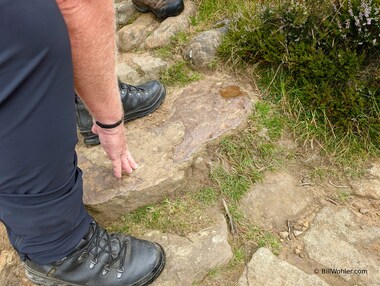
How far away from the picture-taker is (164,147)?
2.33 m

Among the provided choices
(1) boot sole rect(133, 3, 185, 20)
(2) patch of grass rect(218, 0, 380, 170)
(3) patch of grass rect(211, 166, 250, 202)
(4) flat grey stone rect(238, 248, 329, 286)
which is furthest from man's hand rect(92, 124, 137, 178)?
(1) boot sole rect(133, 3, 185, 20)

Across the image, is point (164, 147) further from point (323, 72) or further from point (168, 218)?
point (323, 72)

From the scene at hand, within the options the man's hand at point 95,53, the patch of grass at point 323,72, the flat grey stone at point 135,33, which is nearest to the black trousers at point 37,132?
the man's hand at point 95,53

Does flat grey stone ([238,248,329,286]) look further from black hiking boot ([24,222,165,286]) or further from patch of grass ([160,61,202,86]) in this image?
patch of grass ([160,61,202,86])

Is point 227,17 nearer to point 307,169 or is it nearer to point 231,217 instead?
point 307,169

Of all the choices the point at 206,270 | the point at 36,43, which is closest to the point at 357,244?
the point at 206,270

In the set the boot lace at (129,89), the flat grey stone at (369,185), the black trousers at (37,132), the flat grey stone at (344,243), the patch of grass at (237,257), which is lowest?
the patch of grass at (237,257)

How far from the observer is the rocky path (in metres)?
1.83

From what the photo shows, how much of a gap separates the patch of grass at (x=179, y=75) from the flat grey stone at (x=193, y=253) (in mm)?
1175

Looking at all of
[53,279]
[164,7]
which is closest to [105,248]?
[53,279]

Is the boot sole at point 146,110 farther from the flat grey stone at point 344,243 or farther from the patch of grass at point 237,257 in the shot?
the flat grey stone at point 344,243

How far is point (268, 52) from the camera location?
2592mm

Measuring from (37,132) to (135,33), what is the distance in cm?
239

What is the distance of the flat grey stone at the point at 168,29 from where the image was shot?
3232 mm
